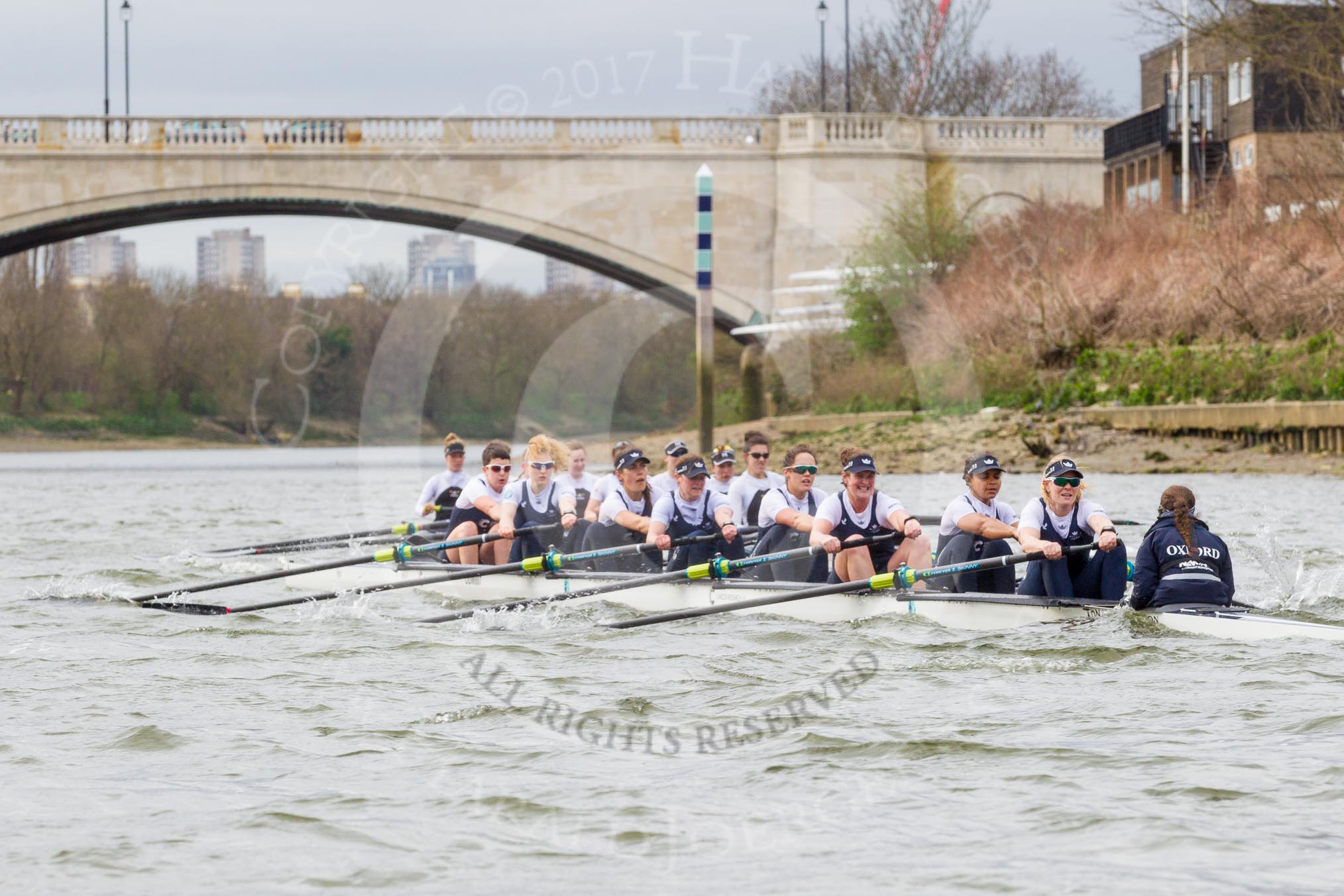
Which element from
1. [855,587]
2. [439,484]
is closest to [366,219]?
[439,484]

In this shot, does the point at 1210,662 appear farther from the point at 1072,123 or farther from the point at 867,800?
the point at 1072,123

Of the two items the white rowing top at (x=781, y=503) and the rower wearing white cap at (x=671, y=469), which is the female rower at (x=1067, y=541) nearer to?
the white rowing top at (x=781, y=503)

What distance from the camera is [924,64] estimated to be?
180 feet

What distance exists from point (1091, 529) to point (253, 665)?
5579 mm

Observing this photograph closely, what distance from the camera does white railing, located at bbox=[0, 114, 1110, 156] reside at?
133 feet

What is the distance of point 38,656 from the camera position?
11617 millimetres

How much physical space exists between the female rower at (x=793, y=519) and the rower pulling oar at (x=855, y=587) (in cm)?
72

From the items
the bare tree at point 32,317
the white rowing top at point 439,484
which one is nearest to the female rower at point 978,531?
the white rowing top at point 439,484

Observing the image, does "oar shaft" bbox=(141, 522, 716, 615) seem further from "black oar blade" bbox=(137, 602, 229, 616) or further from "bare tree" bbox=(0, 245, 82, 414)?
"bare tree" bbox=(0, 245, 82, 414)

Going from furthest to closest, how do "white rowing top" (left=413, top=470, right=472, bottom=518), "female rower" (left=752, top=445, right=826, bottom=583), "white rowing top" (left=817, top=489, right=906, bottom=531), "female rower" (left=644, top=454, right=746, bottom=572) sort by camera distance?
"white rowing top" (left=413, top=470, right=472, bottom=518), "female rower" (left=644, top=454, right=746, bottom=572), "female rower" (left=752, top=445, right=826, bottom=583), "white rowing top" (left=817, top=489, right=906, bottom=531)

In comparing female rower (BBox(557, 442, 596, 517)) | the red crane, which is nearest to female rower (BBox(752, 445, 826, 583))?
female rower (BBox(557, 442, 596, 517))

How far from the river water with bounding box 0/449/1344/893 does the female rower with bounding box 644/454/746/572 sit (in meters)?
0.66

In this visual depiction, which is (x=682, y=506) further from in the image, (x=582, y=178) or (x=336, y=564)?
(x=582, y=178)

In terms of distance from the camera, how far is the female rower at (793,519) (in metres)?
12.5
